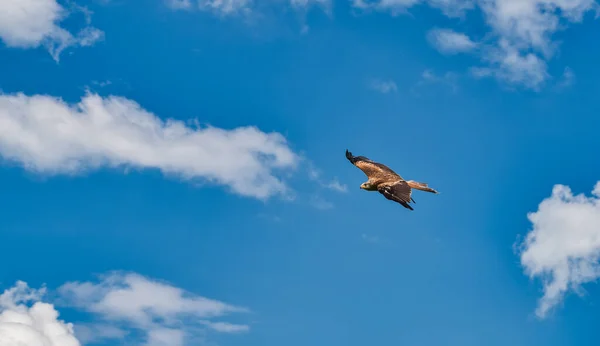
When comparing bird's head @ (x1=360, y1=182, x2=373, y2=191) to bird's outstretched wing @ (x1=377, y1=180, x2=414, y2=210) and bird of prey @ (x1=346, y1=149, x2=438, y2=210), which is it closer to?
bird of prey @ (x1=346, y1=149, x2=438, y2=210)

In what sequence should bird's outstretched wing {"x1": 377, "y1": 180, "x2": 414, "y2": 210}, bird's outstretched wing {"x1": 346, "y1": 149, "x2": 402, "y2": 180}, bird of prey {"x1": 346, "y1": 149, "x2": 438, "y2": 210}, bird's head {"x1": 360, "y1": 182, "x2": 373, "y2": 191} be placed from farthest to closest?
bird's outstretched wing {"x1": 346, "y1": 149, "x2": 402, "y2": 180}
bird's head {"x1": 360, "y1": 182, "x2": 373, "y2": 191}
bird of prey {"x1": 346, "y1": 149, "x2": 438, "y2": 210}
bird's outstretched wing {"x1": 377, "y1": 180, "x2": 414, "y2": 210}

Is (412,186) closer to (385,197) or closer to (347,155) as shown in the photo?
(385,197)

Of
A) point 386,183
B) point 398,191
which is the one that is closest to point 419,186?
point 386,183

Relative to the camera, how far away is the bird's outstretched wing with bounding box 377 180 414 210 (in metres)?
40.8

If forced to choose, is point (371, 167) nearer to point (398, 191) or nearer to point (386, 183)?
point (386, 183)

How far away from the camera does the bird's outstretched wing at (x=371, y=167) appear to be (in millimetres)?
49116

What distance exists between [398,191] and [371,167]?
31.4 ft

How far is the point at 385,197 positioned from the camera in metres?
42.4

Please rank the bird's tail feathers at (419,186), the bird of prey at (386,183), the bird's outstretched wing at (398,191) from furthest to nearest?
the bird's tail feathers at (419,186)
the bird of prey at (386,183)
the bird's outstretched wing at (398,191)

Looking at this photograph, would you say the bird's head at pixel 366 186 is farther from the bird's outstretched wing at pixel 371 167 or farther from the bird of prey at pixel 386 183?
the bird's outstretched wing at pixel 371 167

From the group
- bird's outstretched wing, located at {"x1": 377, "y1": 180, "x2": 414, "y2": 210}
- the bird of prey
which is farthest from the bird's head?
bird's outstretched wing, located at {"x1": 377, "y1": 180, "x2": 414, "y2": 210}

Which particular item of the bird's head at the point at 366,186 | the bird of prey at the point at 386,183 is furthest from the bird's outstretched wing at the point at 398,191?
the bird's head at the point at 366,186

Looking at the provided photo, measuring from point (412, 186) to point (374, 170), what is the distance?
19.3 feet

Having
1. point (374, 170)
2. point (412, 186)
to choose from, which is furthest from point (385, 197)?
point (374, 170)
